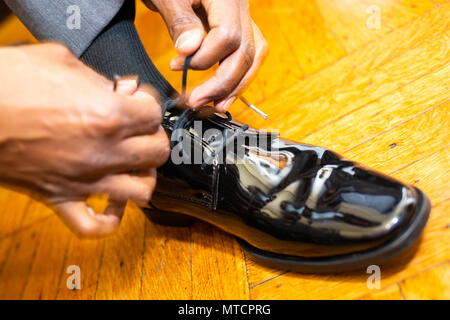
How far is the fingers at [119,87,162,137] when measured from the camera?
36 cm

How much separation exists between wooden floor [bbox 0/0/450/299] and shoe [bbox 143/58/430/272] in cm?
7

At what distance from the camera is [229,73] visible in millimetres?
517

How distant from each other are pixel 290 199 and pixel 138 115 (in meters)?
0.23

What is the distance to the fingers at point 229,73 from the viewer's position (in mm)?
504

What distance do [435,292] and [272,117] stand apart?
45 centimetres

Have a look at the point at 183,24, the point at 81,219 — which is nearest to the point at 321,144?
the point at 183,24

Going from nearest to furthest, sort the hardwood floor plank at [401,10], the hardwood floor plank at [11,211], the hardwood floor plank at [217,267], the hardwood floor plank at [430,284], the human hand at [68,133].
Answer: the human hand at [68,133] < the hardwood floor plank at [430,284] < the hardwood floor plank at [217,267] < the hardwood floor plank at [401,10] < the hardwood floor plank at [11,211]

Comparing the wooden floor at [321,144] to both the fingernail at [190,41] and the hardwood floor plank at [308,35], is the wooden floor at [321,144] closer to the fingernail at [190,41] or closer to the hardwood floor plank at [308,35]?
the hardwood floor plank at [308,35]

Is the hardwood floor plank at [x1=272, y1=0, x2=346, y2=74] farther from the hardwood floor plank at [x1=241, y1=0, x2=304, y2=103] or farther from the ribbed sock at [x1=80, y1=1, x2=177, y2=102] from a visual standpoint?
the ribbed sock at [x1=80, y1=1, x2=177, y2=102]

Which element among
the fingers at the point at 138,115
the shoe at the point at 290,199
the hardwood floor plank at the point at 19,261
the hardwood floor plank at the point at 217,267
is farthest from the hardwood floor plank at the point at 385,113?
the hardwood floor plank at the point at 19,261

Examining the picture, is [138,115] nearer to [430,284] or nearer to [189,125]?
[189,125]

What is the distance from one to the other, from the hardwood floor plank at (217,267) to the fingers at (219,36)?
0.31m

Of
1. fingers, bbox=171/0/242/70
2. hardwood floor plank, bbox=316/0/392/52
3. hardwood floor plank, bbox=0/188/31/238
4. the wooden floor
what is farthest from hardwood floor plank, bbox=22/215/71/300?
hardwood floor plank, bbox=316/0/392/52
